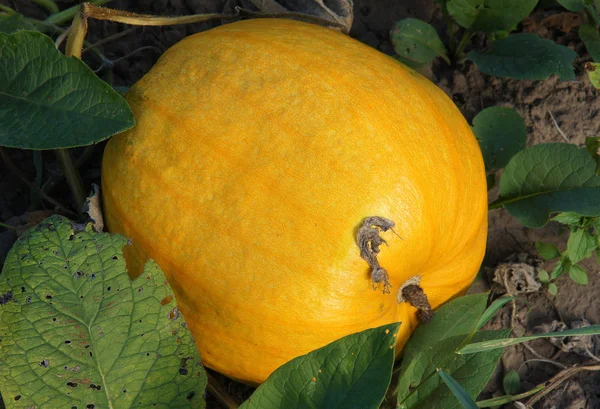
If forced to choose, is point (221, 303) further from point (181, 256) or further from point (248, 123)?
point (248, 123)

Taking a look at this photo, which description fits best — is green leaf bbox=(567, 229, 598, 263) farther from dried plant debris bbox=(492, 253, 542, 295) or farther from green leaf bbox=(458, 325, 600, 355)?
green leaf bbox=(458, 325, 600, 355)

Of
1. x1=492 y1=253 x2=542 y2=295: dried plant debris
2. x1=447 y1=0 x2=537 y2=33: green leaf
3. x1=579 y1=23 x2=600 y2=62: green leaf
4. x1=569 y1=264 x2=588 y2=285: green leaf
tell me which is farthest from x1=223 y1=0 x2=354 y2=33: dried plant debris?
x1=569 y1=264 x2=588 y2=285: green leaf

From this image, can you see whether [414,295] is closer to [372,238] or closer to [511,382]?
[372,238]

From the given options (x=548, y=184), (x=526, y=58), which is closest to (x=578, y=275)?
(x=548, y=184)

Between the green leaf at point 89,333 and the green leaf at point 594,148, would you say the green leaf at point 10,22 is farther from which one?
the green leaf at point 594,148

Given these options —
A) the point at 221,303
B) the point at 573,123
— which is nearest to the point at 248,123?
the point at 221,303

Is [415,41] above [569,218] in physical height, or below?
above
